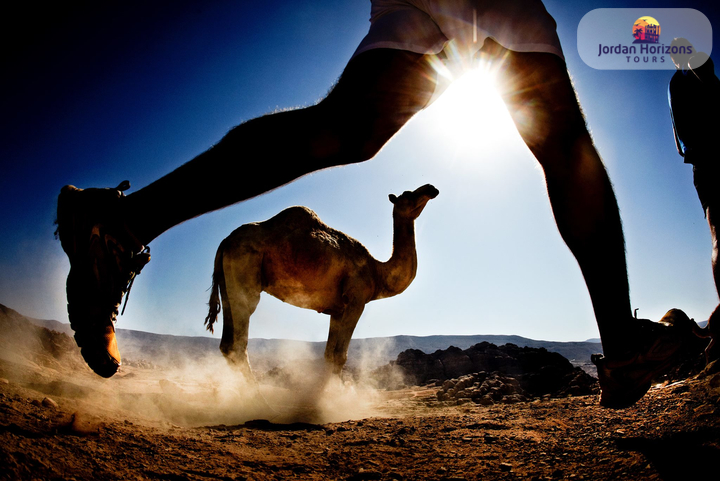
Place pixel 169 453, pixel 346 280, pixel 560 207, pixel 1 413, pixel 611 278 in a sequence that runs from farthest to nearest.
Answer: pixel 346 280 → pixel 560 207 → pixel 611 278 → pixel 169 453 → pixel 1 413

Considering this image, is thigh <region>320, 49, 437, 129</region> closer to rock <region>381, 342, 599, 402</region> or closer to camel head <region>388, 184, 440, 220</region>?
camel head <region>388, 184, 440, 220</region>

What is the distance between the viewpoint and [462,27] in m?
1.59

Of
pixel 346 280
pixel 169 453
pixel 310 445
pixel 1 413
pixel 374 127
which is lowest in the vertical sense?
pixel 310 445

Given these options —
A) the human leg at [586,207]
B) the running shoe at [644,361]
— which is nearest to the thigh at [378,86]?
the human leg at [586,207]

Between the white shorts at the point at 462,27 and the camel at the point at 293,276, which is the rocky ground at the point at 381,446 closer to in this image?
the white shorts at the point at 462,27

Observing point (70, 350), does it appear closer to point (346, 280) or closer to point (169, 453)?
point (346, 280)

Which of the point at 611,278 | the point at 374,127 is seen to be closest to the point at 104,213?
the point at 374,127

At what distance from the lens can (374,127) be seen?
5.19ft

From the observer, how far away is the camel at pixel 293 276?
14.0 feet

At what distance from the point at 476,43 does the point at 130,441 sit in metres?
2.02

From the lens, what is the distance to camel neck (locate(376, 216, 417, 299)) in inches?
222

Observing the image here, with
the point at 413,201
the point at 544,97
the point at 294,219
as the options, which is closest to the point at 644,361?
the point at 544,97

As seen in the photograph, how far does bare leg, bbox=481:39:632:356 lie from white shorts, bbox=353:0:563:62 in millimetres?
58

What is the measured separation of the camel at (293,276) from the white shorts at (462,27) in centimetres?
321
